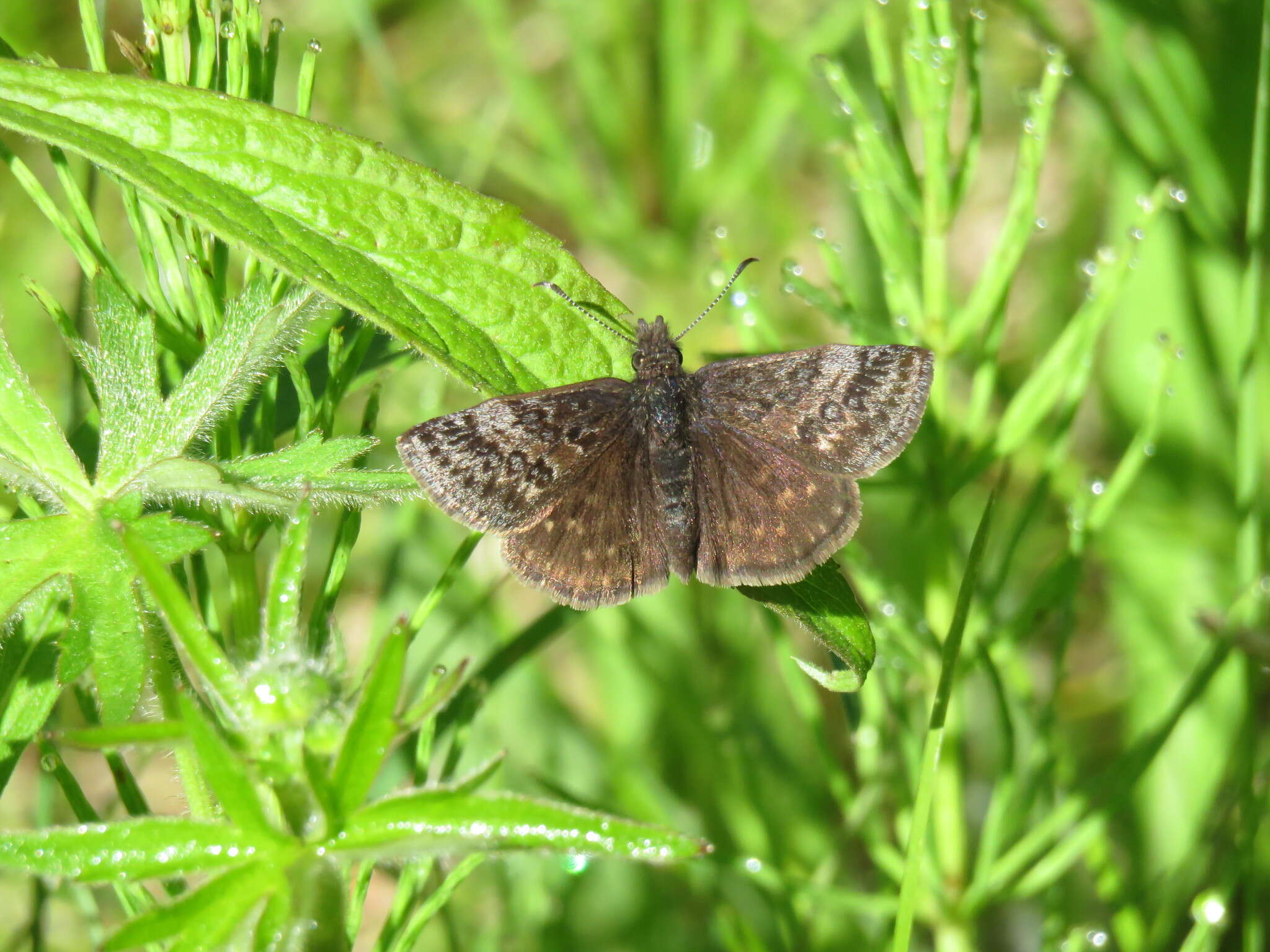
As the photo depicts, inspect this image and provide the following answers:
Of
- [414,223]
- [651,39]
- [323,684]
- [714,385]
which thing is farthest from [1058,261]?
[323,684]

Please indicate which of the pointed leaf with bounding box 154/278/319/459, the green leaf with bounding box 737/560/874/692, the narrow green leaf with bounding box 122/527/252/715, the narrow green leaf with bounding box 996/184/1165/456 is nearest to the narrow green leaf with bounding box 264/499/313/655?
the narrow green leaf with bounding box 122/527/252/715

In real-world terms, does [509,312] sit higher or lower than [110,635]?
higher

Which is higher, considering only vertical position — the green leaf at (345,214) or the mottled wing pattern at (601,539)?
the green leaf at (345,214)

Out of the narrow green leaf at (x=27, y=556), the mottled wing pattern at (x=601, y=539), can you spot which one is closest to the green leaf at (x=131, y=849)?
the narrow green leaf at (x=27, y=556)

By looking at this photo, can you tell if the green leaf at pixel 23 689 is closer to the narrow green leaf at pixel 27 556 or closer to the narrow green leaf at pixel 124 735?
the narrow green leaf at pixel 27 556

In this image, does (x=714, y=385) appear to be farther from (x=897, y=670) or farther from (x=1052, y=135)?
(x=1052, y=135)

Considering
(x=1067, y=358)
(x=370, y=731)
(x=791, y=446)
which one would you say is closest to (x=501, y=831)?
(x=370, y=731)

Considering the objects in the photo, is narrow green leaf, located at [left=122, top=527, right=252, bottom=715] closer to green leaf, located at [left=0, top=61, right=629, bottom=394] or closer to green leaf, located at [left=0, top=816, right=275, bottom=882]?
green leaf, located at [left=0, top=816, right=275, bottom=882]
